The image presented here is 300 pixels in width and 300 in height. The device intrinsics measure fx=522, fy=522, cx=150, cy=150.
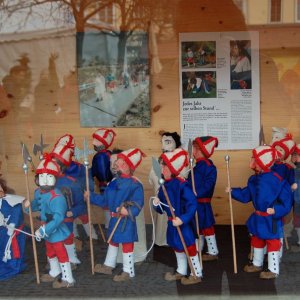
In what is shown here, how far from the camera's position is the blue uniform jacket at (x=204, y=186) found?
210 inches

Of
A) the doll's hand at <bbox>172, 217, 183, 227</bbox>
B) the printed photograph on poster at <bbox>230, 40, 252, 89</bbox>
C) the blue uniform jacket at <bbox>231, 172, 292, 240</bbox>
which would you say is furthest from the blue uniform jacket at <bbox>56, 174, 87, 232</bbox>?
the printed photograph on poster at <bbox>230, 40, 252, 89</bbox>

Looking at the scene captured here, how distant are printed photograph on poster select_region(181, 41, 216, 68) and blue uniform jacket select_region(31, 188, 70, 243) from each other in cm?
271

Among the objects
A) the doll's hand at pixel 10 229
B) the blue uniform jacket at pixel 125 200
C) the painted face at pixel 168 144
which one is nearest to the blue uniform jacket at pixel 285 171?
the painted face at pixel 168 144

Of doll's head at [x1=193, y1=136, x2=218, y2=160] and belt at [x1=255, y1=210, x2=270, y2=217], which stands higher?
doll's head at [x1=193, y1=136, x2=218, y2=160]

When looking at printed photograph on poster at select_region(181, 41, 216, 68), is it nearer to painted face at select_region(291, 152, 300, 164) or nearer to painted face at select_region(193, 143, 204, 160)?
painted face at select_region(193, 143, 204, 160)

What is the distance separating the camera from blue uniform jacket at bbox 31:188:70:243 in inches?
180

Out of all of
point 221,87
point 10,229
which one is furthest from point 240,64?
point 10,229

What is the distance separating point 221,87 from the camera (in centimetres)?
662

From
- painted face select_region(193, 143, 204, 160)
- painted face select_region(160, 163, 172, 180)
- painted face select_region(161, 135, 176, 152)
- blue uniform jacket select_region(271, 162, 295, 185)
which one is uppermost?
painted face select_region(161, 135, 176, 152)

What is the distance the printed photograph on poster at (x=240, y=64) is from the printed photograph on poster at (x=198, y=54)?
239 mm

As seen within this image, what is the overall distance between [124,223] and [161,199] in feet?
1.34

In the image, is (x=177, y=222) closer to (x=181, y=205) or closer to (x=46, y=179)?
(x=181, y=205)

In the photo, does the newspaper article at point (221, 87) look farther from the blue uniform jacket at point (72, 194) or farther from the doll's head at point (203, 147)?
the blue uniform jacket at point (72, 194)

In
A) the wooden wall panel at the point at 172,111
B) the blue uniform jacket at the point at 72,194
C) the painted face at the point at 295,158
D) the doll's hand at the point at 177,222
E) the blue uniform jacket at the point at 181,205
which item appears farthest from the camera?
the wooden wall panel at the point at 172,111
